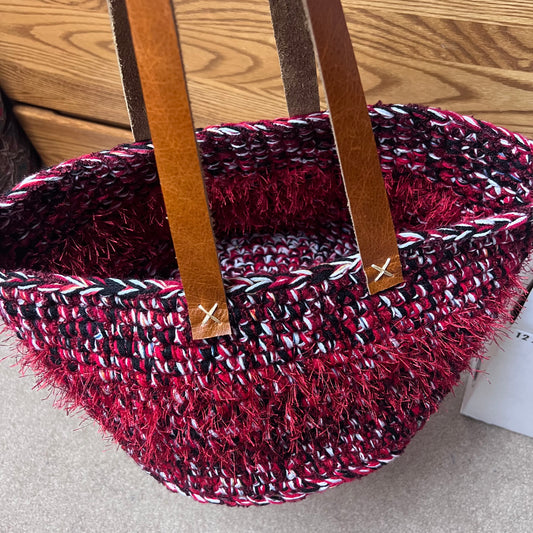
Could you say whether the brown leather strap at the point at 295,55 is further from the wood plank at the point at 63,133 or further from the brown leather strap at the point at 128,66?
the wood plank at the point at 63,133

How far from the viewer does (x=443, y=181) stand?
487 millimetres

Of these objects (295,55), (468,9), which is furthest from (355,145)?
(468,9)

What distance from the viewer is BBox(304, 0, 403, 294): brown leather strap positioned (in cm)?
28

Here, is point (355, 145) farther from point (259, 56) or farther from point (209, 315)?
point (259, 56)

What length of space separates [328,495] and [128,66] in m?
0.44

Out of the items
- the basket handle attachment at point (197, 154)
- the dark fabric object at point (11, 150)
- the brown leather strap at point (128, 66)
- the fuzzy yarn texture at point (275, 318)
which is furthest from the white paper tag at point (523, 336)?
the dark fabric object at point (11, 150)

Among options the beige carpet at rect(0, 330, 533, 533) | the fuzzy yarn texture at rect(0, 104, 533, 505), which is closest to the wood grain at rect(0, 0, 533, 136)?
the fuzzy yarn texture at rect(0, 104, 533, 505)

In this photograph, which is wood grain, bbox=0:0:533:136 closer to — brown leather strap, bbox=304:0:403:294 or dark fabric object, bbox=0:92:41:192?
dark fabric object, bbox=0:92:41:192

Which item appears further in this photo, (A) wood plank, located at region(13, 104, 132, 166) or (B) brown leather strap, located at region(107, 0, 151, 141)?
(A) wood plank, located at region(13, 104, 132, 166)

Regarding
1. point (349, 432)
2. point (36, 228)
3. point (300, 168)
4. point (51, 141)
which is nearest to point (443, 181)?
point (300, 168)

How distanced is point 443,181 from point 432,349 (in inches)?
7.8

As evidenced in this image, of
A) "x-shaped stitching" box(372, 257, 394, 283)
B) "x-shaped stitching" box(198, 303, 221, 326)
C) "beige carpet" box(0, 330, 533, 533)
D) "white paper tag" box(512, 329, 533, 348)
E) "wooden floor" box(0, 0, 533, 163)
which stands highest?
"wooden floor" box(0, 0, 533, 163)

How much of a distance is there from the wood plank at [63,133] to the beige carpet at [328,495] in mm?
449

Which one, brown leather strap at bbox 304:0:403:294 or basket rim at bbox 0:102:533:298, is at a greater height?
brown leather strap at bbox 304:0:403:294
